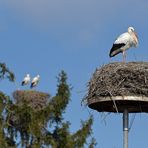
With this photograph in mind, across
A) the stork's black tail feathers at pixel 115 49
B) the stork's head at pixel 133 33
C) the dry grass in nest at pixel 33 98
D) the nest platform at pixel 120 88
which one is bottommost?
the nest platform at pixel 120 88

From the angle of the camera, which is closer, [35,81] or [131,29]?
[131,29]

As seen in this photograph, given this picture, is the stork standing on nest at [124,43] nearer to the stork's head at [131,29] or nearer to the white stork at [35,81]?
the stork's head at [131,29]

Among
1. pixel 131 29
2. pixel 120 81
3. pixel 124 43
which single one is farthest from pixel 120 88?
pixel 131 29

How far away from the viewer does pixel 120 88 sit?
13758 mm

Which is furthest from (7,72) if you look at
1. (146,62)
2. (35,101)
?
(146,62)

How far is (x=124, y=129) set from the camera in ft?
44.8

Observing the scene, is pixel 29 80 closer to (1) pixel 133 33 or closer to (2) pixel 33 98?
(2) pixel 33 98

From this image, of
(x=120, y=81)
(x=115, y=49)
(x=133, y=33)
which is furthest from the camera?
(x=133, y=33)

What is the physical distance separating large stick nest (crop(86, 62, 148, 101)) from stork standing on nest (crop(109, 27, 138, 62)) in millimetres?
1890

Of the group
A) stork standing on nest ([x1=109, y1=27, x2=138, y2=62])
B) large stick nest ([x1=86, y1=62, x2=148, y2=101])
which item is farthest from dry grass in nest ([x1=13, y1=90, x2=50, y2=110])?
large stick nest ([x1=86, y1=62, x2=148, y2=101])

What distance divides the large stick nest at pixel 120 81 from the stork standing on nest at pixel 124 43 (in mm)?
1890

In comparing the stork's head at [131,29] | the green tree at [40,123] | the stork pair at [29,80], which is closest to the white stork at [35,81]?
the stork pair at [29,80]

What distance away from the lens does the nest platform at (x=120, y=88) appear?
13562 millimetres

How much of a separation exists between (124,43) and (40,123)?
7.52 m
